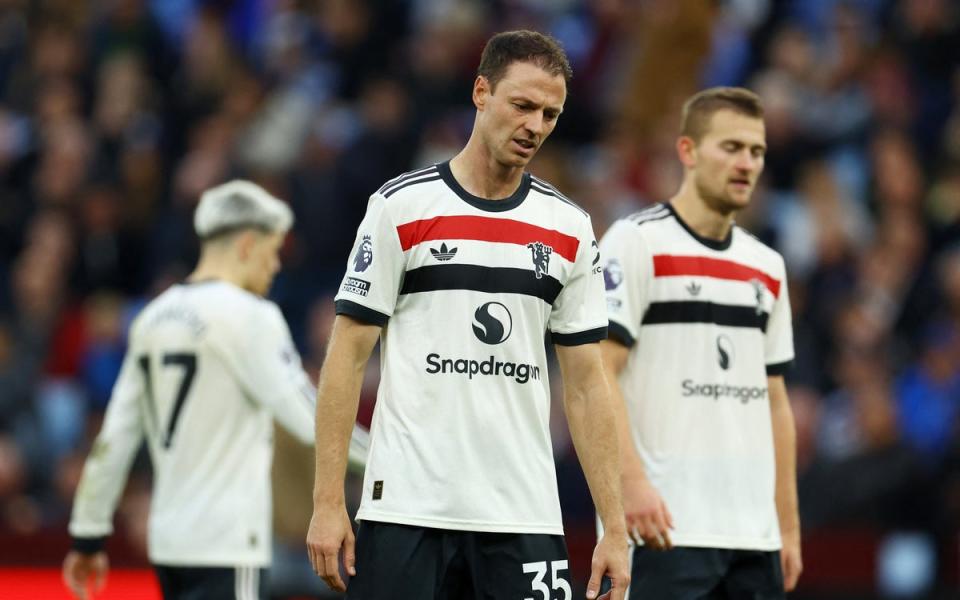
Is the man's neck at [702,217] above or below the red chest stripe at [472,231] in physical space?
above

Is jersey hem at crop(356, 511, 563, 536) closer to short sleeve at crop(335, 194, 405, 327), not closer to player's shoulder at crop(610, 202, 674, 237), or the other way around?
short sleeve at crop(335, 194, 405, 327)

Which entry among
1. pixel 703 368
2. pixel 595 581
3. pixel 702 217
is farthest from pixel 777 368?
pixel 595 581

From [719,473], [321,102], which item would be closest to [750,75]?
[321,102]

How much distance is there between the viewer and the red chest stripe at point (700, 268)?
6703 millimetres

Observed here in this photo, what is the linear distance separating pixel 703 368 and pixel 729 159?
2.79ft

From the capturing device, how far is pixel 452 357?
17.1 ft

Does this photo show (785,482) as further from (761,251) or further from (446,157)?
(446,157)

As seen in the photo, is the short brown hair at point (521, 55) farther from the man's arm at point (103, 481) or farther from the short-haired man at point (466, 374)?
the man's arm at point (103, 481)

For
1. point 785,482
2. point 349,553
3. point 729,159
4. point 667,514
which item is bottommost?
point 349,553

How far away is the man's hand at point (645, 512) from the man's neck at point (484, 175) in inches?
56.9

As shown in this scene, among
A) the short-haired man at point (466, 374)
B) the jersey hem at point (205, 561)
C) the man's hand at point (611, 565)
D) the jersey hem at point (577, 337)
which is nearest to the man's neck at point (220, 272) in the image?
the jersey hem at point (205, 561)

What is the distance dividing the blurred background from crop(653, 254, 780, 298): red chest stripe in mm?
2776

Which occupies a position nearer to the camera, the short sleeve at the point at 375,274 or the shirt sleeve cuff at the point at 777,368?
the short sleeve at the point at 375,274

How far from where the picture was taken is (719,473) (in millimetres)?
6660
